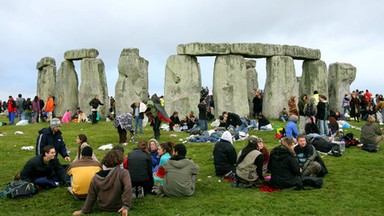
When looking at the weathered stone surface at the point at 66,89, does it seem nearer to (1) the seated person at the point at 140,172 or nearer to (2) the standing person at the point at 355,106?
(2) the standing person at the point at 355,106

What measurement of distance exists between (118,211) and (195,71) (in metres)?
18.3

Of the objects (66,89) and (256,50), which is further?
(66,89)

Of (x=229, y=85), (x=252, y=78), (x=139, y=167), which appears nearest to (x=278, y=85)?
(x=229, y=85)

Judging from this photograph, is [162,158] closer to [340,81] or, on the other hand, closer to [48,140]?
[48,140]

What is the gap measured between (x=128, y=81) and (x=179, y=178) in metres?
19.4

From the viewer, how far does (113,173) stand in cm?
736

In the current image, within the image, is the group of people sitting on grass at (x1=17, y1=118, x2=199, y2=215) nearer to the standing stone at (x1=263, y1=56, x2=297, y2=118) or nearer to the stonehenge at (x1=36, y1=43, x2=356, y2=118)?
the stonehenge at (x1=36, y1=43, x2=356, y2=118)

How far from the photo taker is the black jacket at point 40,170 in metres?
8.98

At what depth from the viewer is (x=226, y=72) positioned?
25078mm

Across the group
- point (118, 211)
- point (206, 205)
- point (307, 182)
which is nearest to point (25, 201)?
point (118, 211)

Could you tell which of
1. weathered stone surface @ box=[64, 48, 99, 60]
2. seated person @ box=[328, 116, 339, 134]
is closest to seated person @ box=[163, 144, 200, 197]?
seated person @ box=[328, 116, 339, 134]

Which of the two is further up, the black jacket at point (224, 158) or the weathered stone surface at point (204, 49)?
the weathered stone surface at point (204, 49)

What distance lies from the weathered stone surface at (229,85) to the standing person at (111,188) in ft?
57.8

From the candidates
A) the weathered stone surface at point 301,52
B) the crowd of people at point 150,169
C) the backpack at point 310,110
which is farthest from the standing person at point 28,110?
the backpack at point 310,110
